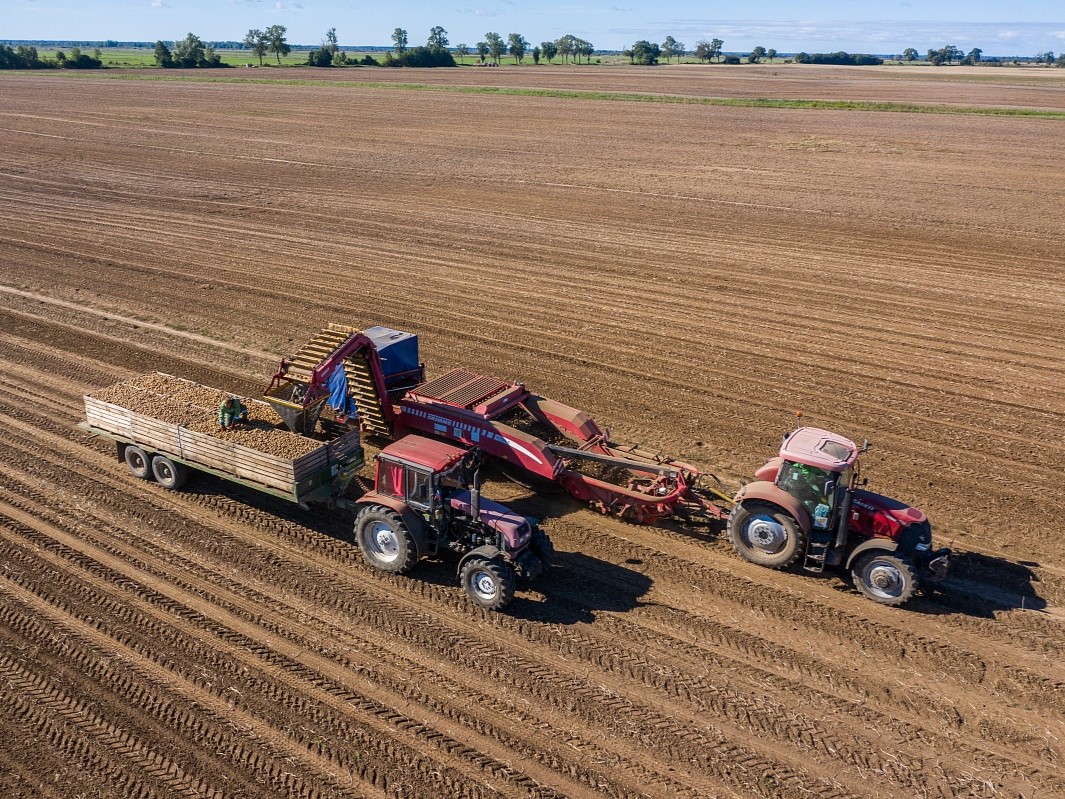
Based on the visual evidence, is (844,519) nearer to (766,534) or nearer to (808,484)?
(808,484)

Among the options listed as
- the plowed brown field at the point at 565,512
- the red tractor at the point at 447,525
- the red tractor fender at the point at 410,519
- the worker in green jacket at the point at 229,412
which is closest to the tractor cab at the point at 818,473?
the plowed brown field at the point at 565,512

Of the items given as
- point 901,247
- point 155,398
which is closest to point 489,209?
point 901,247

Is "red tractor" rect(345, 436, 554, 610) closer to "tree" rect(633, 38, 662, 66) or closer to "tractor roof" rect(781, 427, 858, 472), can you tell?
"tractor roof" rect(781, 427, 858, 472)

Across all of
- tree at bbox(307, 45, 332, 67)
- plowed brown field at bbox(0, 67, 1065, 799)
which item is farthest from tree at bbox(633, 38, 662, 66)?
plowed brown field at bbox(0, 67, 1065, 799)

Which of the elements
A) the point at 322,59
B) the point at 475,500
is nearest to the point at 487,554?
the point at 475,500

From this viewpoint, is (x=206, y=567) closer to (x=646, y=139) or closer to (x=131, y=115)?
(x=646, y=139)

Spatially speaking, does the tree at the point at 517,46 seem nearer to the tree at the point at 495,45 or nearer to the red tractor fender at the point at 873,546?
the tree at the point at 495,45
